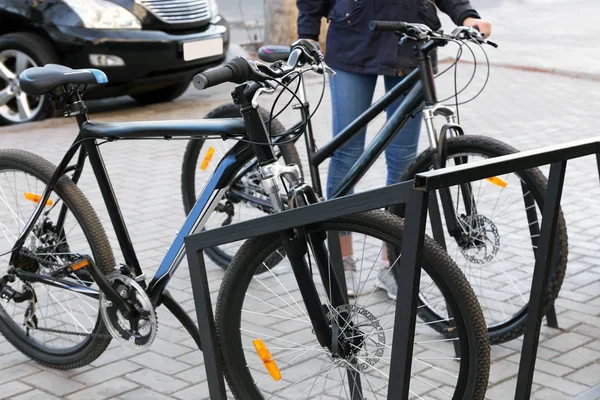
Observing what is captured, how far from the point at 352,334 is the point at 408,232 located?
85 cm

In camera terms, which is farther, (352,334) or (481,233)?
(481,233)

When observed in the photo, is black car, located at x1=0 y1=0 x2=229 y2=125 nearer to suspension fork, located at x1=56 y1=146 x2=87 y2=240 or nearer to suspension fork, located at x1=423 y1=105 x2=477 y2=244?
suspension fork, located at x1=56 y1=146 x2=87 y2=240

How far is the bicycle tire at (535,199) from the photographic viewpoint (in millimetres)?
3920

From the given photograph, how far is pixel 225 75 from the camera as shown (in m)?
2.98

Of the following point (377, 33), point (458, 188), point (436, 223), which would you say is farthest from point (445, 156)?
point (377, 33)

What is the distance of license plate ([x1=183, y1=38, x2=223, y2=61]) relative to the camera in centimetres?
952

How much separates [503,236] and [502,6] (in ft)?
47.3

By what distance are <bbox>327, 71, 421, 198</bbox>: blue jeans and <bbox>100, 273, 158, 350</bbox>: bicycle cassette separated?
4.43ft

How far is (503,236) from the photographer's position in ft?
18.1

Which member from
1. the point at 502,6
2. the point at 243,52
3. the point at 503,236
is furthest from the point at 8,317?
the point at 502,6

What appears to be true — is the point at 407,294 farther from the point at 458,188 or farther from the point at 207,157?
the point at 207,157

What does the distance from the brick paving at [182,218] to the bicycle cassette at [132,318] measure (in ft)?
0.79

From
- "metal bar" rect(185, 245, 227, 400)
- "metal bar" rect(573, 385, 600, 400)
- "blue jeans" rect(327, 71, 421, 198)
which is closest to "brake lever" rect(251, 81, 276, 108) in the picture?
"metal bar" rect(185, 245, 227, 400)

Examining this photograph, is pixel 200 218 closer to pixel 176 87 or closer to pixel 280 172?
pixel 280 172
